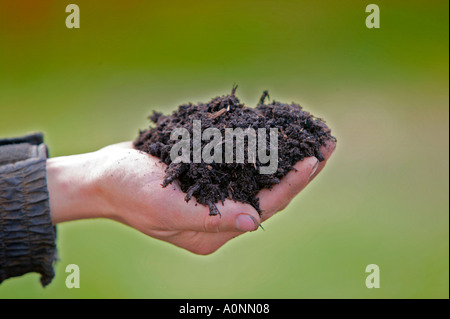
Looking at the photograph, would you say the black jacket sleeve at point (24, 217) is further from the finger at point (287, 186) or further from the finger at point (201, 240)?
the finger at point (287, 186)

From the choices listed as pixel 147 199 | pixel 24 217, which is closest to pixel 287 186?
pixel 147 199

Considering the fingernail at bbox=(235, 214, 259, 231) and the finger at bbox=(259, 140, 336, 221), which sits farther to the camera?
the finger at bbox=(259, 140, 336, 221)

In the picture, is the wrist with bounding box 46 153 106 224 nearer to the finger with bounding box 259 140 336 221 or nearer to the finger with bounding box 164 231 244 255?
the finger with bounding box 164 231 244 255

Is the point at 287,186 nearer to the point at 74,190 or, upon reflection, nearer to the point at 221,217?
the point at 221,217

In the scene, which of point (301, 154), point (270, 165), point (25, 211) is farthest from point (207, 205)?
point (25, 211)

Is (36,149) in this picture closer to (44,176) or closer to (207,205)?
(44,176)

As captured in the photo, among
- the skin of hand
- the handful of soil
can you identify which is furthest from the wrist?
the handful of soil

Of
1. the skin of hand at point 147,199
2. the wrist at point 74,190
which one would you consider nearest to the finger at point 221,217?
the skin of hand at point 147,199
